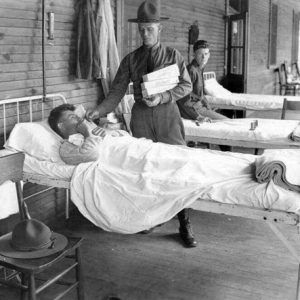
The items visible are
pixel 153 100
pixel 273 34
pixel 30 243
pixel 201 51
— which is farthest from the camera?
pixel 273 34

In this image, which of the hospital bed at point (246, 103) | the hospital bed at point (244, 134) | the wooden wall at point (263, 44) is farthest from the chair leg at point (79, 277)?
the wooden wall at point (263, 44)

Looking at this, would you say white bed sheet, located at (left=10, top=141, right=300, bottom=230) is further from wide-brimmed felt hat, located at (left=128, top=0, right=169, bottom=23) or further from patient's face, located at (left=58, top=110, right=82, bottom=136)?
wide-brimmed felt hat, located at (left=128, top=0, right=169, bottom=23)

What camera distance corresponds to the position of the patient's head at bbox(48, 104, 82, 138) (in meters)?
3.56

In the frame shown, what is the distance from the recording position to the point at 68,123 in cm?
357

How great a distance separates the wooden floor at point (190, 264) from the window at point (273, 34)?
Answer: 8511mm

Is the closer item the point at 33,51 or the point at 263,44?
the point at 33,51

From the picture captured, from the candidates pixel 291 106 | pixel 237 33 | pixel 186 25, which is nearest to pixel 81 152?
pixel 291 106

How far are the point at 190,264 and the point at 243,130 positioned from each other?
1908 millimetres

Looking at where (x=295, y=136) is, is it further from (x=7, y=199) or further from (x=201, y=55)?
(x=7, y=199)

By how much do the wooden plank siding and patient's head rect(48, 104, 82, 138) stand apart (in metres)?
0.45

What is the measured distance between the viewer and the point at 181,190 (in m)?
2.82

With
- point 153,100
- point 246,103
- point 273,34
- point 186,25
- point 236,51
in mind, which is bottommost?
point 246,103

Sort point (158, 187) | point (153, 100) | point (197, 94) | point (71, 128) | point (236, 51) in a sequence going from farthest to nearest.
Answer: point (236, 51) < point (197, 94) < point (153, 100) < point (71, 128) < point (158, 187)

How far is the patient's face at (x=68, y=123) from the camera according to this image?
3.56 m
